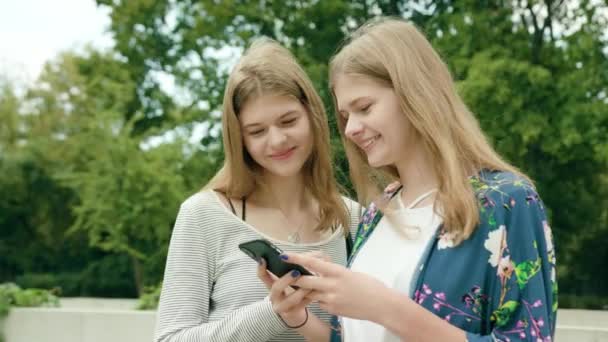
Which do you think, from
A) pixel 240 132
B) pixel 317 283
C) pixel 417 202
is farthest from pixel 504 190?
pixel 240 132

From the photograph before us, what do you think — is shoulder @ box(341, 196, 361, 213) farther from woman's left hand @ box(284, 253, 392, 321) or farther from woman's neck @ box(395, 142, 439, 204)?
woman's left hand @ box(284, 253, 392, 321)

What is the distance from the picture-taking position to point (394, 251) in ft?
6.54

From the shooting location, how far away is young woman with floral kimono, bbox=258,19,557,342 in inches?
66.8

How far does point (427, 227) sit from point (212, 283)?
32.7 inches

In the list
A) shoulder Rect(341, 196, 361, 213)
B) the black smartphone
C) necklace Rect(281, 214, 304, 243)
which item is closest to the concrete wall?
shoulder Rect(341, 196, 361, 213)

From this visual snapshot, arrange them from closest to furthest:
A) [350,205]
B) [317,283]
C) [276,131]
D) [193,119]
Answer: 1. [317,283]
2. [276,131]
3. [350,205]
4. [193,119]

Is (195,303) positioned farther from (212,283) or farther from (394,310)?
(394,310)

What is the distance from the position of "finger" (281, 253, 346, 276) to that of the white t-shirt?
0.64 ft

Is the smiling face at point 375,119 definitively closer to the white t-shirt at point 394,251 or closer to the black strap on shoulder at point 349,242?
the white t-shirt at point 394,251

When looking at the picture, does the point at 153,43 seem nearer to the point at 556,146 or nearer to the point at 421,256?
the point at 556,146

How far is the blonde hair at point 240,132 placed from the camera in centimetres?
256

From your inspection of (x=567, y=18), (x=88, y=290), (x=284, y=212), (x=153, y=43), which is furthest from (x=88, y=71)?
(x=284, y=212)

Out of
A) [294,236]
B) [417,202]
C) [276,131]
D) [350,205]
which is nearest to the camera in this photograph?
[417,202]

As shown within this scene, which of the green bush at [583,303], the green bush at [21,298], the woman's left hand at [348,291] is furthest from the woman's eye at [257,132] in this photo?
the green bush at [583,303]
